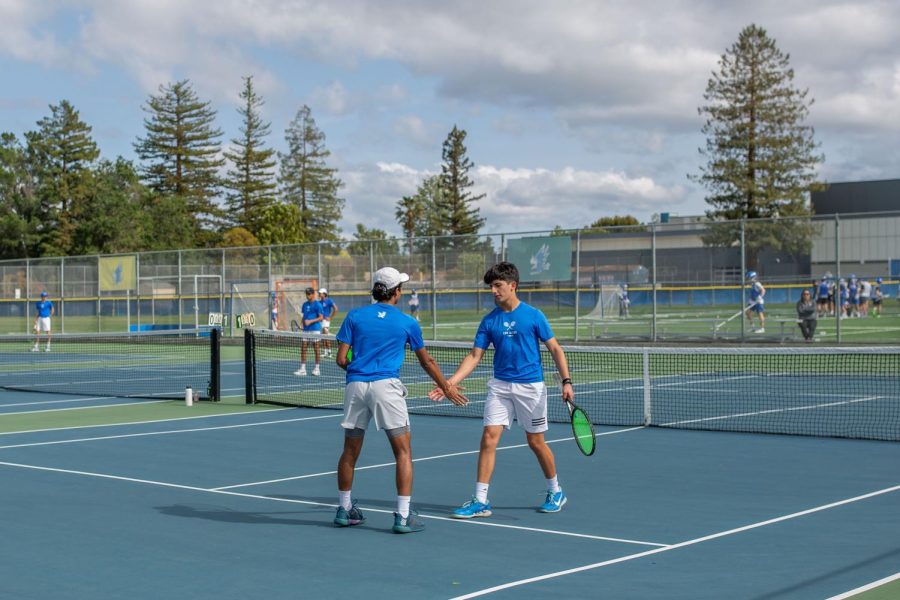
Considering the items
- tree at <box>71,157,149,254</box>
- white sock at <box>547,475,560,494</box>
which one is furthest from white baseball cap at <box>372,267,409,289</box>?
tree at <box>71,157,149,254</box>

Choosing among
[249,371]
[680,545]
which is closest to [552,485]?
[680,545]

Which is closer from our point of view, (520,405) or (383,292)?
(383,292)

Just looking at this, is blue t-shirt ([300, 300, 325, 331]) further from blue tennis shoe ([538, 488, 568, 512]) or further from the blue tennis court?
blue tennis shoe ([538, 488, 568, 512])

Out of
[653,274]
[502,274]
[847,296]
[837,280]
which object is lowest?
[847,296]

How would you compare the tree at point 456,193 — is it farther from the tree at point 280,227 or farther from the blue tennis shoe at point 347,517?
the blue tennis shoe at point 347,517

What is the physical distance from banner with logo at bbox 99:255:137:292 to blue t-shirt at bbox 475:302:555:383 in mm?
32427

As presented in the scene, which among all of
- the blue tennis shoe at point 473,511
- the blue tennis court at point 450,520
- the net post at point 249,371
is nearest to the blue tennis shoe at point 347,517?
the blue tennis court at point 450,520

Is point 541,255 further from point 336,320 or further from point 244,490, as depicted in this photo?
point 244,490

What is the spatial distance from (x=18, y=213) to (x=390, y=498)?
8198 cm

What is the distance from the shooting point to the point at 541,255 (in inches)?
1228

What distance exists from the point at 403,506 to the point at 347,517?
0.48m

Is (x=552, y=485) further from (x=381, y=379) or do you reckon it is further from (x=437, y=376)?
(x=381, y=379)

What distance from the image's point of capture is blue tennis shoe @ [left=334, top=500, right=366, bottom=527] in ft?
26.6

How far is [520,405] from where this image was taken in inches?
338
